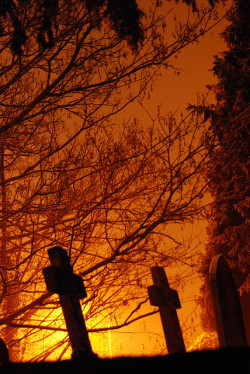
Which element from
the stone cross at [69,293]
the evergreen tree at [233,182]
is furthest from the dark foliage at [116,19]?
the evergreen tree at [233,182]

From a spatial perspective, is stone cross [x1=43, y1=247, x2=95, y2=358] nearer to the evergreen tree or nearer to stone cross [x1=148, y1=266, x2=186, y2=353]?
stone cross [x1=148, y1=266, x2=186, y2=353]

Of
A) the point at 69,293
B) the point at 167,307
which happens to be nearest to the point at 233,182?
the point at 167,307

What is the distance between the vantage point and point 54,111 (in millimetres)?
6902

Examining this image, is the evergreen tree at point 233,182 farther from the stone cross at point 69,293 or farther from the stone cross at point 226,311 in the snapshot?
the stone cross at point 69,293

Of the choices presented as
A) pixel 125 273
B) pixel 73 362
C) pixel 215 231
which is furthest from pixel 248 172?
pixel 73 362

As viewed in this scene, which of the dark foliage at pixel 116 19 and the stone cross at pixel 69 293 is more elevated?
the dark foliage at pixel 116 19

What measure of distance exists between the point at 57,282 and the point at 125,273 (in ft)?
14.7

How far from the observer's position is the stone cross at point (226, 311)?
3.92 metres

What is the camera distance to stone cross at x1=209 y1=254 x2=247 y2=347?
3.92 metres

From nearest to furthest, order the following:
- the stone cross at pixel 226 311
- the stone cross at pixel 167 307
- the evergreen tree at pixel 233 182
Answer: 1. the stone cross at pixel 226 311
2. the stone cross at pixel 167 307
3. the evergreen tree at pixel 233 182

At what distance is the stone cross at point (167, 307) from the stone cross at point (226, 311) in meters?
0.41

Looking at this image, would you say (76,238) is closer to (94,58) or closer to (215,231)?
(94,58)

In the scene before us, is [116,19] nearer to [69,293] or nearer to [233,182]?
[69,293]

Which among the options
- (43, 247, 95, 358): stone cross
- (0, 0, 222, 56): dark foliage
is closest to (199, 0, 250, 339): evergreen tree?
(0, 0, 222, 56): dark foliage
